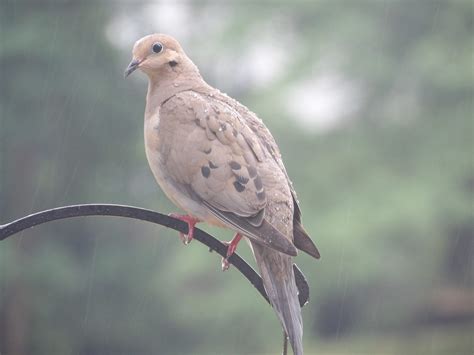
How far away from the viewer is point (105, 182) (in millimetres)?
9023

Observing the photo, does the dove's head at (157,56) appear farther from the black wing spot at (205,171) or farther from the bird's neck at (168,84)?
the black wing spot at (205,171)

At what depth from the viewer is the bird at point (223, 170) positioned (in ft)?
8.85

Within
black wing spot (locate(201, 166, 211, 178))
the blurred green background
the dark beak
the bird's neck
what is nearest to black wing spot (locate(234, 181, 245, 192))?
black wing spot (locate(201, 166, 211, 178))

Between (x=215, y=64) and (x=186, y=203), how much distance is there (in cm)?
897

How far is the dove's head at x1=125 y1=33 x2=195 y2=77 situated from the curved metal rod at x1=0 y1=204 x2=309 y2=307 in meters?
0.82

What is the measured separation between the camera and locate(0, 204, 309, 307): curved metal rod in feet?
7.49

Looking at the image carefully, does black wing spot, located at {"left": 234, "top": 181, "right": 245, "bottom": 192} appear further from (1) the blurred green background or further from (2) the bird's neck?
(1) the blurred green background

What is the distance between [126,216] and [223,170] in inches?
27.5

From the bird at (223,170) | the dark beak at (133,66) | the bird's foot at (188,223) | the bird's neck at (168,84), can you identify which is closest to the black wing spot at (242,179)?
the bird at (223,170)

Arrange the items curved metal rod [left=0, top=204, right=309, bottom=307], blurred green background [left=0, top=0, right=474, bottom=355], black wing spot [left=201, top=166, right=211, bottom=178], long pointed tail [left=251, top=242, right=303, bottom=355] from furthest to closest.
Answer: blurred green background [left=0, top=0, right=474, bottom=355], black wing spot [left=201, top=166, right=211, bottom=178], long pointed tail [left=251, top=242, right=303, bottom=355], curved metal rod [left=0, top=204, right=309, bottom=307]

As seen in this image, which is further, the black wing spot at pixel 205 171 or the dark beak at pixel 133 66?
the dark beak at pixel 133 66

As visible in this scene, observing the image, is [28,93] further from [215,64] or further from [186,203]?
[186,203]

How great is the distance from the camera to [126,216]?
92.7 inches

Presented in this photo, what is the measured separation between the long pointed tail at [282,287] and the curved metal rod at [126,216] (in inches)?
2.6
